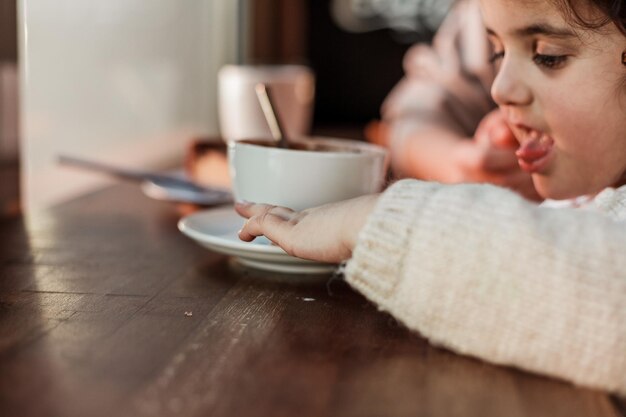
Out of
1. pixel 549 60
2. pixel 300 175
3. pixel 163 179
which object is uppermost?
pixel 549 60

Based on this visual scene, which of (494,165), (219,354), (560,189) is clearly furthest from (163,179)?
(219,354)

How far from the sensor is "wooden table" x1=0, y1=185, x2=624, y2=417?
48 cm

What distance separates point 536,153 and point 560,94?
8 centimetres

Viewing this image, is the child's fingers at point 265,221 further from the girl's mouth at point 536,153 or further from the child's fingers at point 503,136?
the child's fingers at point 503,136

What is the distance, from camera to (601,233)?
589 millimetres

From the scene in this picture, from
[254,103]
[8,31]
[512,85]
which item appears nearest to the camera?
[512,85]

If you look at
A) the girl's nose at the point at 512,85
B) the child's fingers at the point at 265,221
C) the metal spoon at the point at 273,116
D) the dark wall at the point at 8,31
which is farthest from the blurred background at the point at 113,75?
the girl's nose at the point at 512,85

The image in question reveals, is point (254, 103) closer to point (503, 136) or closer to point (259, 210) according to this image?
point (503, 136)

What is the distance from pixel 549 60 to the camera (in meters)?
0.87

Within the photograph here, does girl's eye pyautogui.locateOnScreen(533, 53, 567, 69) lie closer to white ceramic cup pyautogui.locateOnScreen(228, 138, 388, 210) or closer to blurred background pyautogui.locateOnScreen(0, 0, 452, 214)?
white ceramic cup pyautogui.locateOnScreen(228, 138, 388, 210)

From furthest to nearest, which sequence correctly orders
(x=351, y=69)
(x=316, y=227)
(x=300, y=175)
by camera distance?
1. (x=351, y=69)
2. (x=300, y=175)
3. (x=316, y=227)

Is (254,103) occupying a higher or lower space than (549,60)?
lower

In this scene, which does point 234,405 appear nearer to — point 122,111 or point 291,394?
point 291,394

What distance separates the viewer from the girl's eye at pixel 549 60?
2.82 ft
